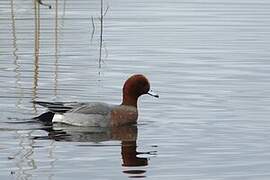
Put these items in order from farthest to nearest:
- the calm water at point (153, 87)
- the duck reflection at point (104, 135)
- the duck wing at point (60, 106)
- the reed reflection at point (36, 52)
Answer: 1. the reed reflection at point (36, 52)
2. the duck wing at point (60, 106)
3. the duck reflection at point (104, 135)
4. the calm water at point (153, 87)

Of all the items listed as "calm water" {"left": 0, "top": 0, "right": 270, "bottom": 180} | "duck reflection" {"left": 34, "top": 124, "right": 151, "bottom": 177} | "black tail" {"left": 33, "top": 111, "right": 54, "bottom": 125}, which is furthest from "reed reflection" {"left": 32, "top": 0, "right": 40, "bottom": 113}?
"duck reflection" {"left": 34, "top": 124, "right": 151, "bottom": 177}

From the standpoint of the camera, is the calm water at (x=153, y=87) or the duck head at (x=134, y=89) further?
the duck head at (x=134, y=89)

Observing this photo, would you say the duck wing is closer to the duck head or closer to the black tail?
the black tail

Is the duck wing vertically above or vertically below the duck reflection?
above

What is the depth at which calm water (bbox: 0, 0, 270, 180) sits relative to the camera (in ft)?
37.2

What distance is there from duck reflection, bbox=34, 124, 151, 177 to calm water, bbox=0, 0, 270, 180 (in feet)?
0.04

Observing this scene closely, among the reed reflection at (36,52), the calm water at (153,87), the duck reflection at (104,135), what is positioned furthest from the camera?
the reed reflection at (36,52)

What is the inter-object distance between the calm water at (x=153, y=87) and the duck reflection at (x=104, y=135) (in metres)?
0.01

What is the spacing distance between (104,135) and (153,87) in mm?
2951

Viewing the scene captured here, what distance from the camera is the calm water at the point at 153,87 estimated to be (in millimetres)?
11328

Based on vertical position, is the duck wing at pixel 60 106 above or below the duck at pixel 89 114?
above

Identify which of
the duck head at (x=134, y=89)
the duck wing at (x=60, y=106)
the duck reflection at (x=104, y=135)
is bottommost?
the duck reflection at (x=104, y=135)

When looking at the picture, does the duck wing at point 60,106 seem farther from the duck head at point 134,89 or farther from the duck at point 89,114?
the duck head at point 134,89

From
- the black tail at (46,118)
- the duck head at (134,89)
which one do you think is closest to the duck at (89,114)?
the black tail at (46,118)
